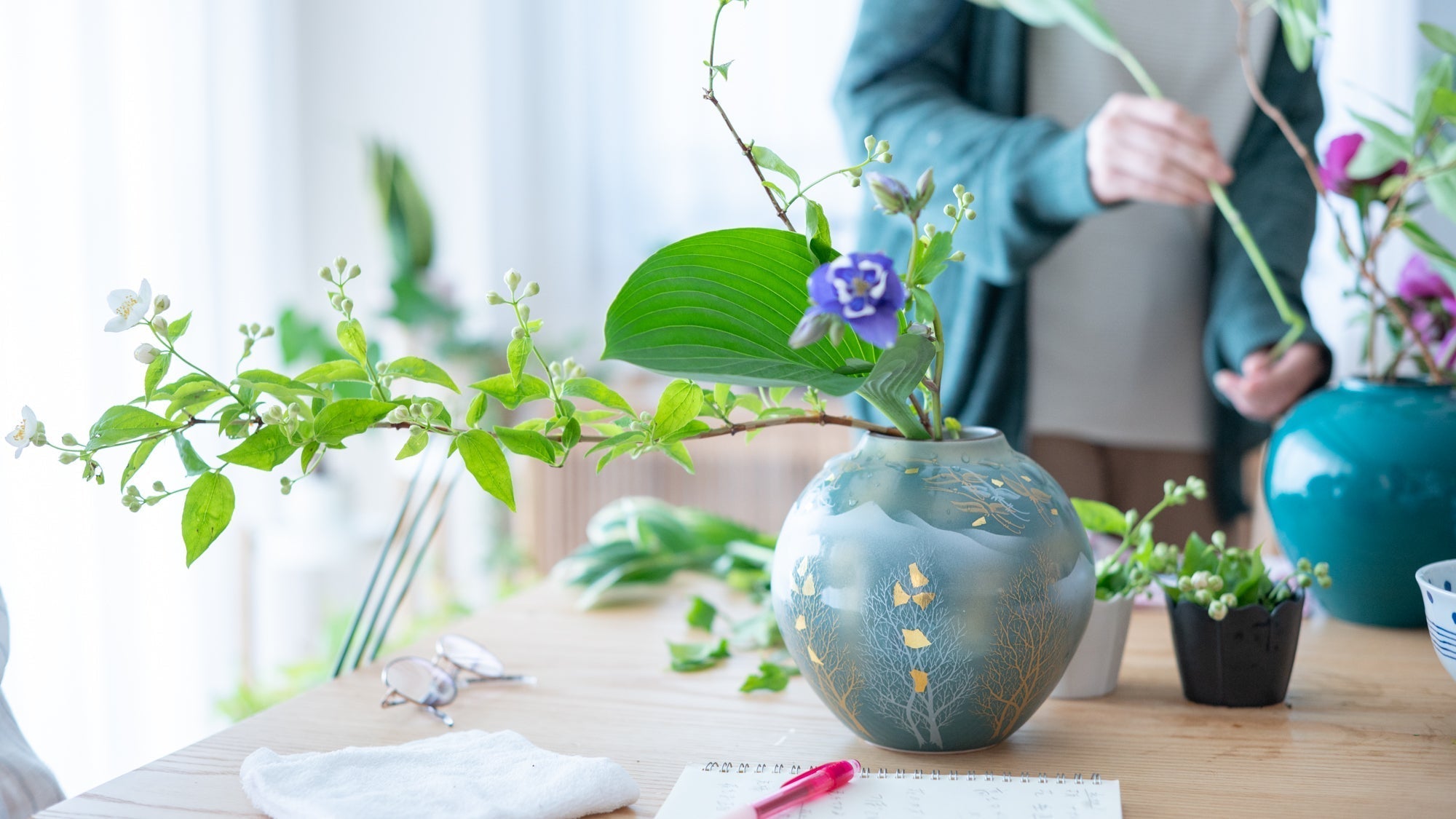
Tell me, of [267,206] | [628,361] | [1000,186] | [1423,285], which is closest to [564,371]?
[628,361]

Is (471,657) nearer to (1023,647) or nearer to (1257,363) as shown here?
(1023,647)

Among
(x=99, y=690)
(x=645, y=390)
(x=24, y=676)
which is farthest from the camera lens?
(x=645, y=390)

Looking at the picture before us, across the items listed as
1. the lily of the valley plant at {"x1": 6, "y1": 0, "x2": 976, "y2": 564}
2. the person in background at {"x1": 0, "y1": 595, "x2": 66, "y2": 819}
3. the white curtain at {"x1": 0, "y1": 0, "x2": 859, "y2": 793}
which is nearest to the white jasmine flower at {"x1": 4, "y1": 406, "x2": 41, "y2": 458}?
the lily of the valley plant at {"x1": 6, "y1": 0, "x2": 976, "y2": 564}

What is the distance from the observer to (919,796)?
0.45 m

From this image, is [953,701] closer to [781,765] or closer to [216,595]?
[781,765]

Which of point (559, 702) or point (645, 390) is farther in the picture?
point (645, 390)

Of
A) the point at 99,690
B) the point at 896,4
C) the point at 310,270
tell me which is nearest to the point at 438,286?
the point at 310,270

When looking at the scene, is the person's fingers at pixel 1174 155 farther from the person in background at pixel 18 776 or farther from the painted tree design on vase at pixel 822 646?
the person in background at pixel 18 776

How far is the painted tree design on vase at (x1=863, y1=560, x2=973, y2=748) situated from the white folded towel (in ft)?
0.40

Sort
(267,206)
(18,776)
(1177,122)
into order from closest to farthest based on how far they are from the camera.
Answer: (18,776), (1177,122), (267,206)

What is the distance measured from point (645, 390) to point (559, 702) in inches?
70.7

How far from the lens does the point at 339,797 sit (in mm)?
454

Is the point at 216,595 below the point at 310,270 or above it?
Result: below

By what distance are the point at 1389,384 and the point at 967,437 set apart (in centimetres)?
35
